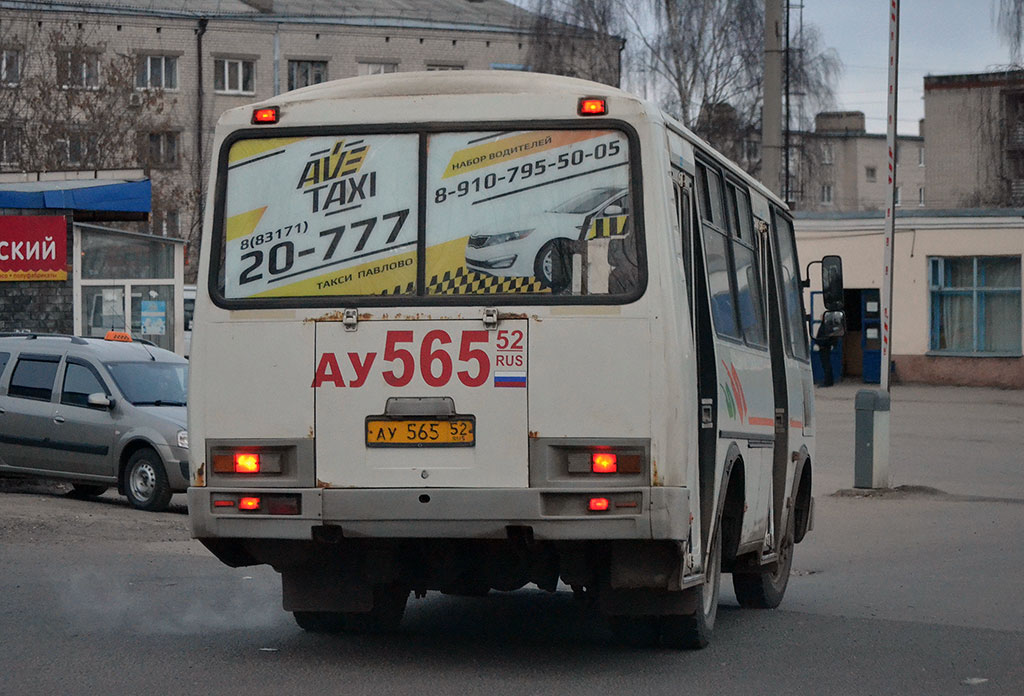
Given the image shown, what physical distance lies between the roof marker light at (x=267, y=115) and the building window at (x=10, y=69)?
4014 centimetres

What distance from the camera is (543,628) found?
942 cm

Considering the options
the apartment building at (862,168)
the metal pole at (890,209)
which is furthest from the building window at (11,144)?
the apartment building at (862,168)

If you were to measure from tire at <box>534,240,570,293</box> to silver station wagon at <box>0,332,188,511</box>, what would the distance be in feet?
32.1

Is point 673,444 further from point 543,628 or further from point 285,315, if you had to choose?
point 543,628

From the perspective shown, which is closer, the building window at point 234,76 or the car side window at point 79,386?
the car side window at point 79,386

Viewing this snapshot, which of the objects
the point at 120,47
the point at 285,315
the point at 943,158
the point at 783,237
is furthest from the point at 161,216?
the point at 285,315

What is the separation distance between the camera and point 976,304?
38781mm

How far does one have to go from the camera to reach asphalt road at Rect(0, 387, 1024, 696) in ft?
24.6

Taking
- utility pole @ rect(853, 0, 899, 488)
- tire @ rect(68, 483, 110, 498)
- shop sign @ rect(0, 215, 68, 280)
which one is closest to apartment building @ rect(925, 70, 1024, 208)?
shop sign @ rect(0, 215, 68, 280)

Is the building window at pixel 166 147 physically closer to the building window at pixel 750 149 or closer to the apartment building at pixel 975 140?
the building window at pixel 750 149

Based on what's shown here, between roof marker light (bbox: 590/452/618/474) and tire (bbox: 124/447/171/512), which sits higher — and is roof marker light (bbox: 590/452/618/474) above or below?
above

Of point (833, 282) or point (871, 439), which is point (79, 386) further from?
point (833, 282)

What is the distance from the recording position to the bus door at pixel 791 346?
35.5 ft

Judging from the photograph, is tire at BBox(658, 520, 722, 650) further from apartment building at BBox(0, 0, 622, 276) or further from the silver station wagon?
apartment building at BBox(0, 0, 622, 276)
